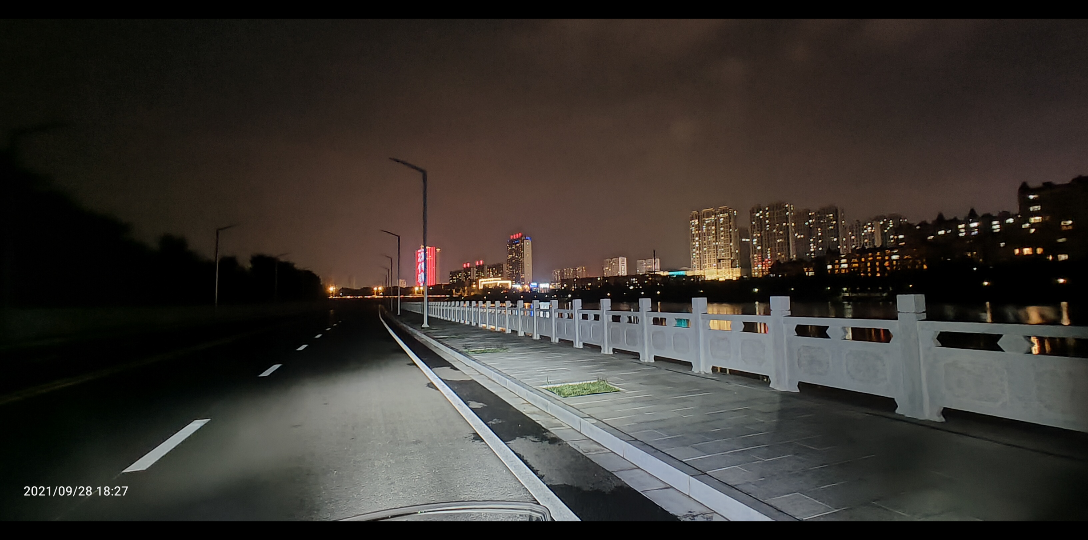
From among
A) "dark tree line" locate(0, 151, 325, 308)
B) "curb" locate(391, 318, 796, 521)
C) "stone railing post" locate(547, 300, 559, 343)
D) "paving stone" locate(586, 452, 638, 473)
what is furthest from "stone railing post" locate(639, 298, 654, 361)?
"dark tree line" locate(0, 151, 325, 308)

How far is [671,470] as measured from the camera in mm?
4652

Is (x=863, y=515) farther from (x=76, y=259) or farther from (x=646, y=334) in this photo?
(x=76, y=259)

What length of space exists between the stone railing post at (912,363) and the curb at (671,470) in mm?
3550

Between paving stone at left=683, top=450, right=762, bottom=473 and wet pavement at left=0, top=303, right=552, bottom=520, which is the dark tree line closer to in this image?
wet pavement at left=0, top=303, right=552, bottom=520

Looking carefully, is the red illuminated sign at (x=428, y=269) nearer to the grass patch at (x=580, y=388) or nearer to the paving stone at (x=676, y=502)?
the grass patch at (x=580, y=388)

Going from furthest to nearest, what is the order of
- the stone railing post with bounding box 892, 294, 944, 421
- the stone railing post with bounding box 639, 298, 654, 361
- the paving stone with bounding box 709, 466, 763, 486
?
the stone railing post with bounding box 639, 298, 654, 361, the stone railing post with bounding box 892, 294, 944, 421, the paving stone with bounding box 709, 466, 763, 486

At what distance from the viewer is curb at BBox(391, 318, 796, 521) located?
3818 millimetres

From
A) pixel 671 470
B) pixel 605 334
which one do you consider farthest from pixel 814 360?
pixel 605 334

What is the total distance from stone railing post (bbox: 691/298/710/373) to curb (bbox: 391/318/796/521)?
372cm

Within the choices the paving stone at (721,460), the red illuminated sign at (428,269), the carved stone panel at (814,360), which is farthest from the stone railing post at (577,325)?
the red illuminated sign at (428,269)

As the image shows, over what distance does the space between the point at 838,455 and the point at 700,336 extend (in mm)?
5475
